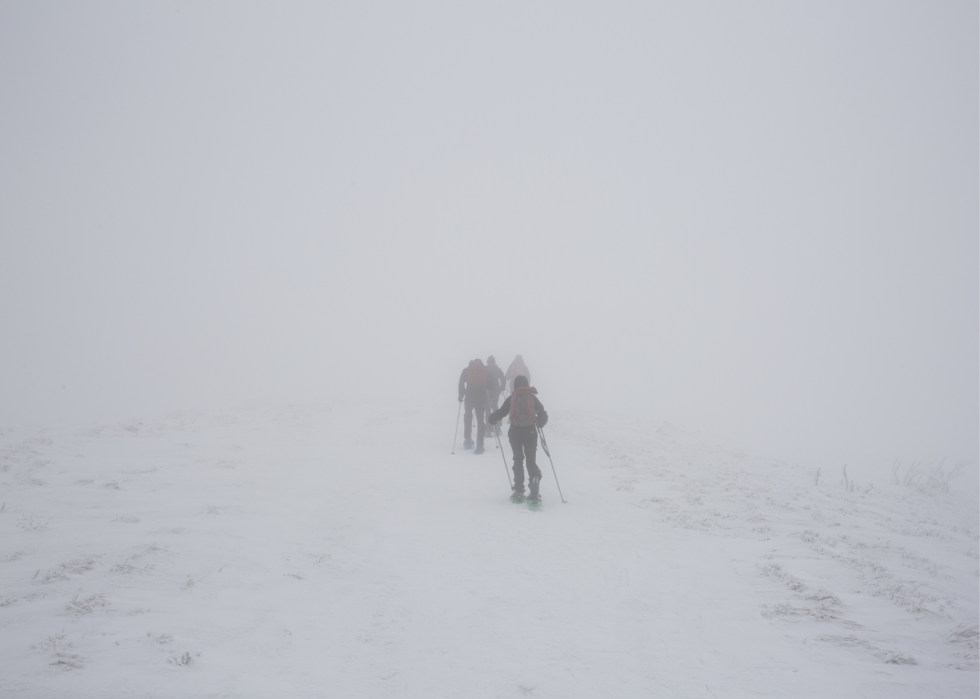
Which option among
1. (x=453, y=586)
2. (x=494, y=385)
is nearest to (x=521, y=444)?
(x=453, y=586)

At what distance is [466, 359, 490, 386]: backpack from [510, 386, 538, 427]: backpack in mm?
4738

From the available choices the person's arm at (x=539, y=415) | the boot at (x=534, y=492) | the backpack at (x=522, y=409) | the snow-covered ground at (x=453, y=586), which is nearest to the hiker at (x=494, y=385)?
the snow-covered ground at (x=453, y=586)

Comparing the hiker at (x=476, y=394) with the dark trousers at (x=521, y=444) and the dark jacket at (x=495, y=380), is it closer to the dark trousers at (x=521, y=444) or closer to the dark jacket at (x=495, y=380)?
the dark jacket at (x=495, y=380)

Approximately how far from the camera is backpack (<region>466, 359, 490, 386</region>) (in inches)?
595

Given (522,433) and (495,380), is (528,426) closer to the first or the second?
(522,433)

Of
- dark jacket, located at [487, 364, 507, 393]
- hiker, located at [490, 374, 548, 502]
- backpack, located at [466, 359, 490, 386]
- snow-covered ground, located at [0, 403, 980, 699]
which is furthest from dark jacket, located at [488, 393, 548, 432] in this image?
dark jacket, located at [487, 364, 507, 393]

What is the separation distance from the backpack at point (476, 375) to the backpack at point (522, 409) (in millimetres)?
4738

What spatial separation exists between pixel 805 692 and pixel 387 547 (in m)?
5.36

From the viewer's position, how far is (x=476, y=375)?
15.1 metres

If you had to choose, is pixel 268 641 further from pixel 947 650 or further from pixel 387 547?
pixel 947 650

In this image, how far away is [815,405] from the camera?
53.2 metres

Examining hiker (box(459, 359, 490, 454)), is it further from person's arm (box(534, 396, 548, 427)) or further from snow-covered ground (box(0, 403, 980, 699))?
person's arm (box(534, 396, 548, 427))

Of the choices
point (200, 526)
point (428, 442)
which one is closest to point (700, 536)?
point (200, 526)

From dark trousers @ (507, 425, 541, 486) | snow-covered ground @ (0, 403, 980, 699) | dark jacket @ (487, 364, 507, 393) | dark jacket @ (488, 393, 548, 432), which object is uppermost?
dark jacket @ (487, 364, 507, 393)
